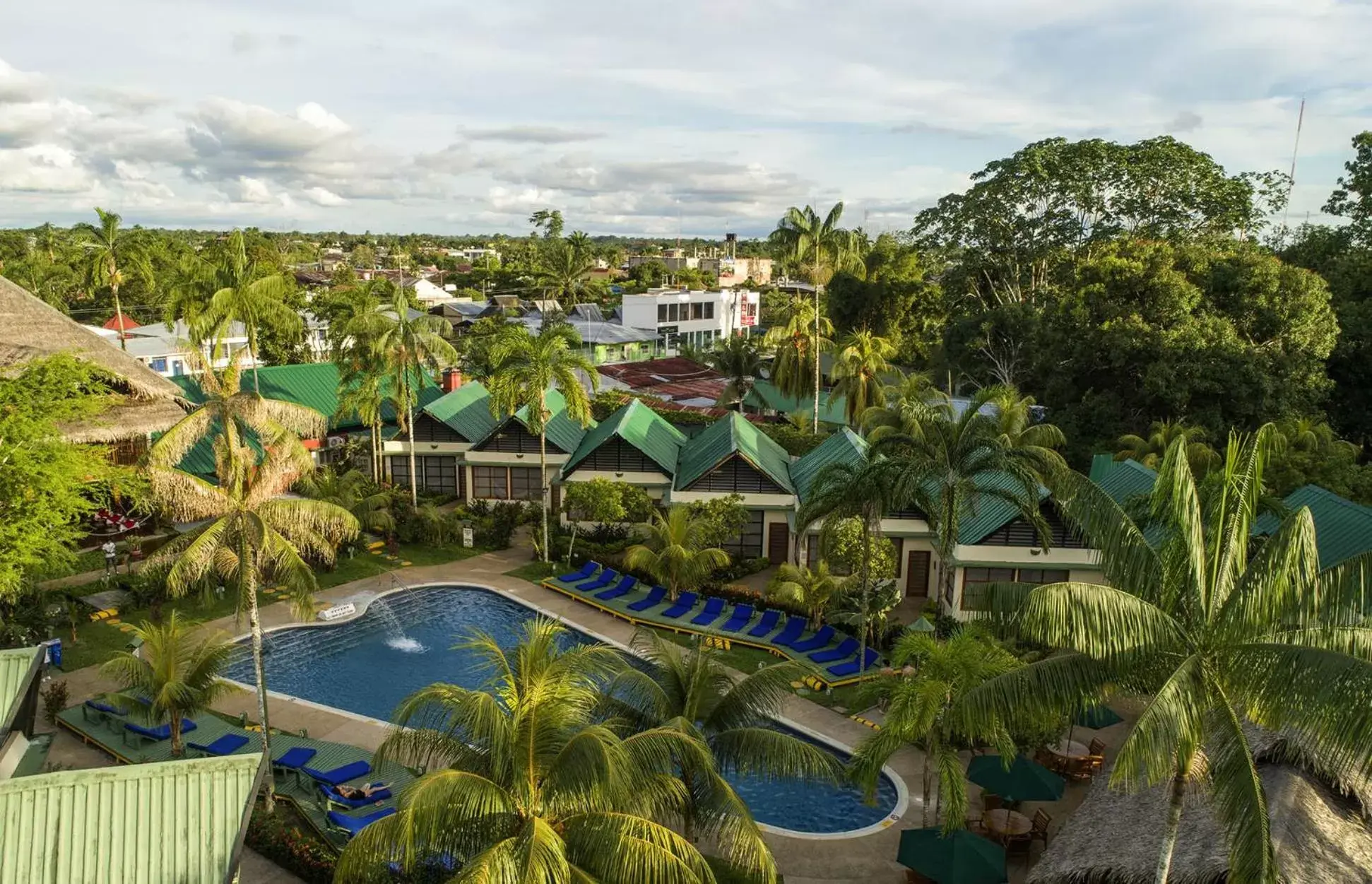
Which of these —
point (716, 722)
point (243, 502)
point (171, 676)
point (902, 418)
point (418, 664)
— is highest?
point (902, 418)

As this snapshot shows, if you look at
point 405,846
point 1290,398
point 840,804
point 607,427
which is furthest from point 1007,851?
point 1290,398

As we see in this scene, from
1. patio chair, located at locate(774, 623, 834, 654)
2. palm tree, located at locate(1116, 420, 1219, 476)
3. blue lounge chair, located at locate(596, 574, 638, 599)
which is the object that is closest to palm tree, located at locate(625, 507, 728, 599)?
blue lounge chair, located at locate(596, 574, 638, 599)

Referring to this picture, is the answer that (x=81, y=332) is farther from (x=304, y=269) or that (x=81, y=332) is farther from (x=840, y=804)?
(x=304, y=269)

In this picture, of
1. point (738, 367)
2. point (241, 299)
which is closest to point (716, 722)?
point (241, 299)

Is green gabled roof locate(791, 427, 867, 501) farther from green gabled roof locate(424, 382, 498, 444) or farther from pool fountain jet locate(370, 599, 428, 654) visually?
pool fountain jet locate(370, 599, 428, 654)

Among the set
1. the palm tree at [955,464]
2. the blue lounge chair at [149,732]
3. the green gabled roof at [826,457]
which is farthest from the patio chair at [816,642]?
the blue lounge chair at [149,732]

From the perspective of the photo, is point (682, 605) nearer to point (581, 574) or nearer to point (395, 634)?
point (581, 574)
